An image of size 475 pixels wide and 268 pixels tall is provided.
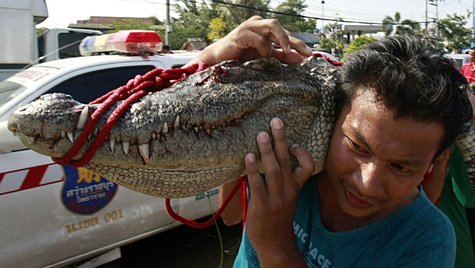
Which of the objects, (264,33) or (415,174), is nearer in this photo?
(415,174)

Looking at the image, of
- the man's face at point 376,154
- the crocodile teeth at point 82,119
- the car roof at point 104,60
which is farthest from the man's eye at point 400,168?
the car roof at point 104,60

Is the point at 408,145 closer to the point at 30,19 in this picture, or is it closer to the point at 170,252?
the point at 170,252

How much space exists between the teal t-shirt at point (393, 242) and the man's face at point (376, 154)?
0.08 meters

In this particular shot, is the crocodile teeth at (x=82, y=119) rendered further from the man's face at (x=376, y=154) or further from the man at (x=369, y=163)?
the man's face at (x=376, y=154)

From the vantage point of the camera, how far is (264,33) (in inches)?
44.3

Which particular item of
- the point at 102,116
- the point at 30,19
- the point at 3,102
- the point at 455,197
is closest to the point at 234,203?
the point at 102,116

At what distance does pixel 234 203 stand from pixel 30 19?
4.82m

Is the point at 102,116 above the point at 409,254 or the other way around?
above

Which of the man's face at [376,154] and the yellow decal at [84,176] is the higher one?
the man's face at [376,154]

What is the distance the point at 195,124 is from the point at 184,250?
118 inches

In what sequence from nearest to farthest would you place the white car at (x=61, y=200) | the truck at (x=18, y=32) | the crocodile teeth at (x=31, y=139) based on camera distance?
the crocodile teeth at (x=31, y=139)
the white car at (x=61, y=200)
the truck at (x=18, y=32)

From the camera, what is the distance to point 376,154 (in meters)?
0.97

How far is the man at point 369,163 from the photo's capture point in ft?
3.14

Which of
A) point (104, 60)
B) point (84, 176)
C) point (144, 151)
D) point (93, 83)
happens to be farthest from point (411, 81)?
point (104, 60)
